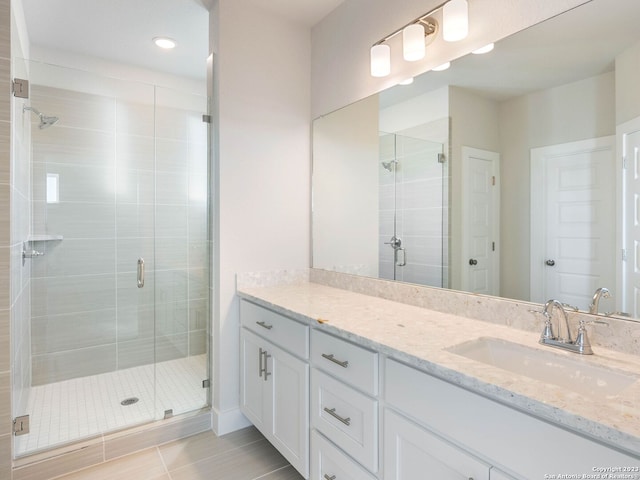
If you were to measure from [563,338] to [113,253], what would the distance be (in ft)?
7.85

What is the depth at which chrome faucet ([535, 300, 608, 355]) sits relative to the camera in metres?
1.11

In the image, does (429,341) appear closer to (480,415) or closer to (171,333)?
(480,415)

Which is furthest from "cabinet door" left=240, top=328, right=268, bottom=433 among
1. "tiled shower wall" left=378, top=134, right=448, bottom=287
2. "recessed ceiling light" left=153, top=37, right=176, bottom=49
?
"recessed ceiling light" left=153, top=37, right=176, bottom=49

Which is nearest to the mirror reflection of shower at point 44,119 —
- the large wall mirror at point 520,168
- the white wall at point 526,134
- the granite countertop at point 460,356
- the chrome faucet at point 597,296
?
the granite countertop at point 460,356

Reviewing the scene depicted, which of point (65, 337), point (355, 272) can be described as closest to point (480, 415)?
point (355, 272)

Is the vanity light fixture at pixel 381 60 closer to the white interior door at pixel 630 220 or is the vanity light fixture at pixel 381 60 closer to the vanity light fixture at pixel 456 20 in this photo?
the vanity light fixture at pixel 456 20

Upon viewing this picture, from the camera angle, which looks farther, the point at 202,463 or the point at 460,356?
the point at 202,463

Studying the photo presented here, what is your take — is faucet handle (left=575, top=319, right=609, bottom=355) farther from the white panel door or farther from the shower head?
the shower head

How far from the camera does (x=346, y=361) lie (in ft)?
4.42

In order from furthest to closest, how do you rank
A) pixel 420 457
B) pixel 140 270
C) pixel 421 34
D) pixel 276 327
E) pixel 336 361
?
pixel 140 270 < pixel 276 327 < pixel 421 34 < pixel 336 361 < pixel 420 457

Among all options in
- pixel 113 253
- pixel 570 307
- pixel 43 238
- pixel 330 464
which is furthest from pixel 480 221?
pixel 43 238

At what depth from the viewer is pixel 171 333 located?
97.9 inches

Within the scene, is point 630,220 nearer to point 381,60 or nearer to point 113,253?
point 381,60

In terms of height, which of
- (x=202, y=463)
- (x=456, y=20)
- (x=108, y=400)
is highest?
(x=456, y=20)
